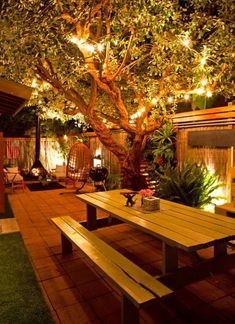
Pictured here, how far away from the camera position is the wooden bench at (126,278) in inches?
88.7

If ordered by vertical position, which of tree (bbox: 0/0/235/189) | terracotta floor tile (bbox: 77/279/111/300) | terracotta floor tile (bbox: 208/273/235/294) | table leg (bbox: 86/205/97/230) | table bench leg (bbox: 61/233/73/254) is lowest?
terracotta floor tile (bbox: 77/279/111/300)

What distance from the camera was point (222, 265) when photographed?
3.15m

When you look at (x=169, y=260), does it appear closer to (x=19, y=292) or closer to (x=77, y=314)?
(x=77, y=314)

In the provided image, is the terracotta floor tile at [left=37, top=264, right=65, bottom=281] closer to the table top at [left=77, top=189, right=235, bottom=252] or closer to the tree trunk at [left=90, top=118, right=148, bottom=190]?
the table top at [left=77, top=189, right=235, bottom=252]

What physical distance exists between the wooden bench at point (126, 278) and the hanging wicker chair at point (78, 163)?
6448 millimetres

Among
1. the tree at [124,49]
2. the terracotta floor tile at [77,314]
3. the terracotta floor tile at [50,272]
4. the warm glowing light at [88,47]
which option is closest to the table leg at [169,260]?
the terracotta floor tile at [77,314]

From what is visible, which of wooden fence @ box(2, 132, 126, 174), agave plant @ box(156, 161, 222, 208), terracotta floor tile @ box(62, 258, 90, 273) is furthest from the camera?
wooden fence @ box(2, 132, 126, 174)

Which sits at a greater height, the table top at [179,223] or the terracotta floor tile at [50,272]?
the table top at [179,223]

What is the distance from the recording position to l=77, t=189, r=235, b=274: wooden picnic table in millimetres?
2633

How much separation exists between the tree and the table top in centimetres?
303

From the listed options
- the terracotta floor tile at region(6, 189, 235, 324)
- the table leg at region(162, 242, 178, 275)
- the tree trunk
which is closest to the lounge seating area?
the tree trunk

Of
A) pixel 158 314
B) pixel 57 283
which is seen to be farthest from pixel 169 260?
pixel 57 283

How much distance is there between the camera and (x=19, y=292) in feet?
10.8

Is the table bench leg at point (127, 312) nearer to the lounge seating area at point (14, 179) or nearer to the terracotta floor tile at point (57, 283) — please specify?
the terracotta floor tile at point (57, 283)
